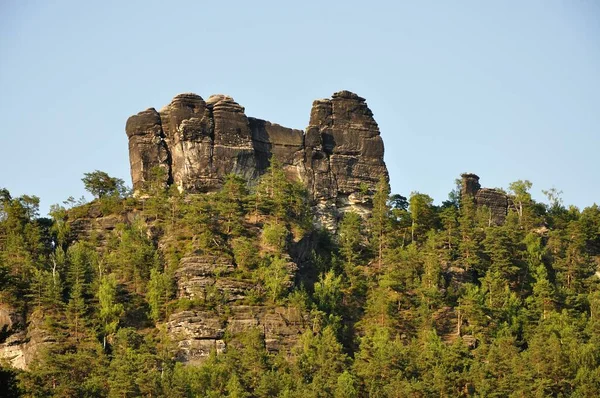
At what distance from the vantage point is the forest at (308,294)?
91.1m

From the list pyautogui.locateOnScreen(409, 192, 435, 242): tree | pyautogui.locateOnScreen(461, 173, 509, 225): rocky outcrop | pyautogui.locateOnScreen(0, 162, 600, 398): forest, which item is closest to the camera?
pyautogui.locateOnScreen(0, 162, 600, 398): forest

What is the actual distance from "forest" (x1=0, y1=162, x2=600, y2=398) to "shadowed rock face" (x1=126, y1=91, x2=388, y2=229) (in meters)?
1.89

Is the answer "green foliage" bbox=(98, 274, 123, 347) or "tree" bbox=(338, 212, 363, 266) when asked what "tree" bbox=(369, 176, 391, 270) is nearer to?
"tree" bbox=(338, 212, 363, 266)

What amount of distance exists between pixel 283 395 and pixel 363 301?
16.6 m

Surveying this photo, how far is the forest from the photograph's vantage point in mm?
91125

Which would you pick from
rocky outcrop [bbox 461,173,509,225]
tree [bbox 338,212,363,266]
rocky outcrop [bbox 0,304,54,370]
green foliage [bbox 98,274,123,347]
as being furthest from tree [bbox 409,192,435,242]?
rocky outcrop [bbox 0,304,54,370]

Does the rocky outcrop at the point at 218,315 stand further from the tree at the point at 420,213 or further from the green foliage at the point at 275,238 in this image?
the tree at the point at 420,213

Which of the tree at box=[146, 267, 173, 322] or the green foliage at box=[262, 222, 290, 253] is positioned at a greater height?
the green foliage at box=[262, 222, 290, 253]

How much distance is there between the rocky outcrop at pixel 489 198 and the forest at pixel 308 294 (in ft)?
5.49

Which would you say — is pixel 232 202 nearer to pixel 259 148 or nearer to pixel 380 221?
pixel 259 148

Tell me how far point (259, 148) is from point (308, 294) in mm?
14059

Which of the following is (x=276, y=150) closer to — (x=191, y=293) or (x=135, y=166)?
(x=135, y=166)

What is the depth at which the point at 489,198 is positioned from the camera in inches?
4683

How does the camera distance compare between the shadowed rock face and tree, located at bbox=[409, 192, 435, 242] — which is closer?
the shadowed rock face
